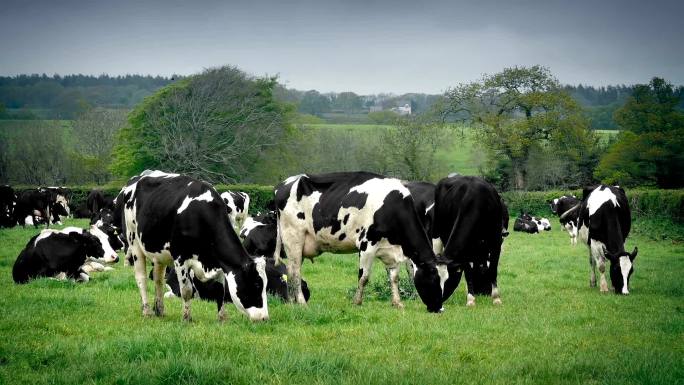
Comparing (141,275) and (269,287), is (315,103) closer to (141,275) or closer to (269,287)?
(269,287)

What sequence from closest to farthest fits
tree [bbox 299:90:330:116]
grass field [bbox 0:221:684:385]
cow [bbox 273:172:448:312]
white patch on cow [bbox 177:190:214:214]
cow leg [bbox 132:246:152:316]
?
1. grass field [bbox 0:221:684:385]
2. white patch on cow [bbox 177:190:214:214]
3. cow leg [bbox 132:246:152:316]
4. cow [bbox 273:172:448:312]
5. tree [bbox 299:90:330:116]

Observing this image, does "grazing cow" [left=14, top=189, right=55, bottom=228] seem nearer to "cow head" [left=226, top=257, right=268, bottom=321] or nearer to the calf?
the calf

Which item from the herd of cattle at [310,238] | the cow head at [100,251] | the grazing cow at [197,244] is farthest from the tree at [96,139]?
the grazing cow at [197,244]

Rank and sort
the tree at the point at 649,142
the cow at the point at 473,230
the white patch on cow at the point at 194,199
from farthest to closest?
the tree at the point at 649,142 → the cow at the point at 473,230 → the white patch on cow at the point at 194,199

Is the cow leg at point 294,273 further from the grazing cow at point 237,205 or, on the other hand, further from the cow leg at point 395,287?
the grazing cow at point 237,205

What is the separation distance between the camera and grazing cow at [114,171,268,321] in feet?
36.7

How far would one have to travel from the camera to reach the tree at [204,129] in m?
60.4

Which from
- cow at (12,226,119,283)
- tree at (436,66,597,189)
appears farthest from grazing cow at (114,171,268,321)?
tree at (436,66,597,189)

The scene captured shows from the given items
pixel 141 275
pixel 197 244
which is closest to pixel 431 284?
pixel 197 244

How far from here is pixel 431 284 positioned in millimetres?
13180

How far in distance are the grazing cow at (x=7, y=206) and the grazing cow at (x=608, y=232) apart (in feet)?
94.1

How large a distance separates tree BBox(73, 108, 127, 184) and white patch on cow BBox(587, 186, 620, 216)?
67.1 metres

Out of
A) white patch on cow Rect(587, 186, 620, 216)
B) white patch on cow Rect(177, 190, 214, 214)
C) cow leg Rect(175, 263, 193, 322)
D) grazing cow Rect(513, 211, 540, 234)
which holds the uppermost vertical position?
white patch on cow Rect(177, 190, 214, 214)

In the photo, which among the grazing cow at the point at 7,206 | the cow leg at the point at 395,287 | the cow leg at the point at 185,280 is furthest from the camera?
the grazing cow at the point at 7,206
